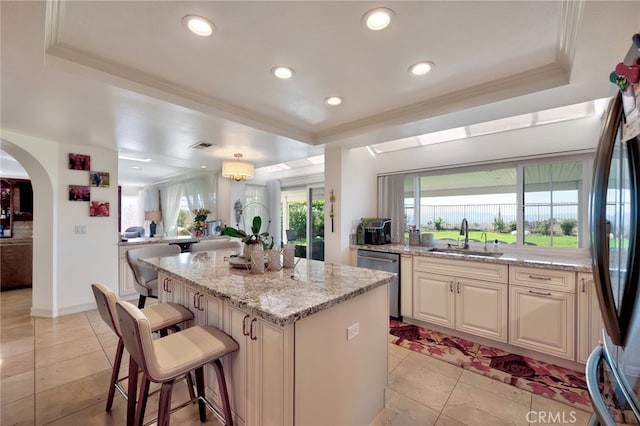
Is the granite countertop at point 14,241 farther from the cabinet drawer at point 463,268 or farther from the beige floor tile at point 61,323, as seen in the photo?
the cabinet drawer at point 463,268

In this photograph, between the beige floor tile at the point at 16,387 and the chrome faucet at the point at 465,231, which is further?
the chrome faucet at the point at 465,231

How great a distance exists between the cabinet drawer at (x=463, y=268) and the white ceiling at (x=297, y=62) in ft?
4.67

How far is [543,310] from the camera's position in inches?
93.2

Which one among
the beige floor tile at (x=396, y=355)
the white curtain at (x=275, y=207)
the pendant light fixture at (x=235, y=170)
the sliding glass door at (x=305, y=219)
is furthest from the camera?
the white curtain at (x=275, y=207)

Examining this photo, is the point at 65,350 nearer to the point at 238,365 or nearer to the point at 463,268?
the point at 238,365

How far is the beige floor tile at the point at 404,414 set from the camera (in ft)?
5.73

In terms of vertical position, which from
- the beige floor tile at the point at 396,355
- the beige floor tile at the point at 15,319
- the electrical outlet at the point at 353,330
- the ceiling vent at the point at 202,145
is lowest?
the beige floor tile at the point at 396,355

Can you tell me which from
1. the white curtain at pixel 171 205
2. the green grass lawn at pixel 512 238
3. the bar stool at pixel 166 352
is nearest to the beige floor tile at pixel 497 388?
the green grass lawn at pixel 512 238

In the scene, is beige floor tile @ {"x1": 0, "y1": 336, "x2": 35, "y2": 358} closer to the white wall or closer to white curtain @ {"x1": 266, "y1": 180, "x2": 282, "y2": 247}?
the white wall

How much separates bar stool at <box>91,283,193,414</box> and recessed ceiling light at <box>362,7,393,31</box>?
2.10 metres

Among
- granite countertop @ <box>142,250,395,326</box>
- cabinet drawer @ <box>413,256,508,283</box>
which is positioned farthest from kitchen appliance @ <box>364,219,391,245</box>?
granite countertop @ <box>142,250,395,326</box>

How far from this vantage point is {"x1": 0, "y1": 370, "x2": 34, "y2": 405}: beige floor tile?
1.97m

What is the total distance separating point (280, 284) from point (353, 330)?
53 cm

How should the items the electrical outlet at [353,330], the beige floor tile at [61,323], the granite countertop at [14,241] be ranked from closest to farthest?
the electrical outlet at [353,330], the beige floor tile at [61,323], the granite countertop at [14,241]
